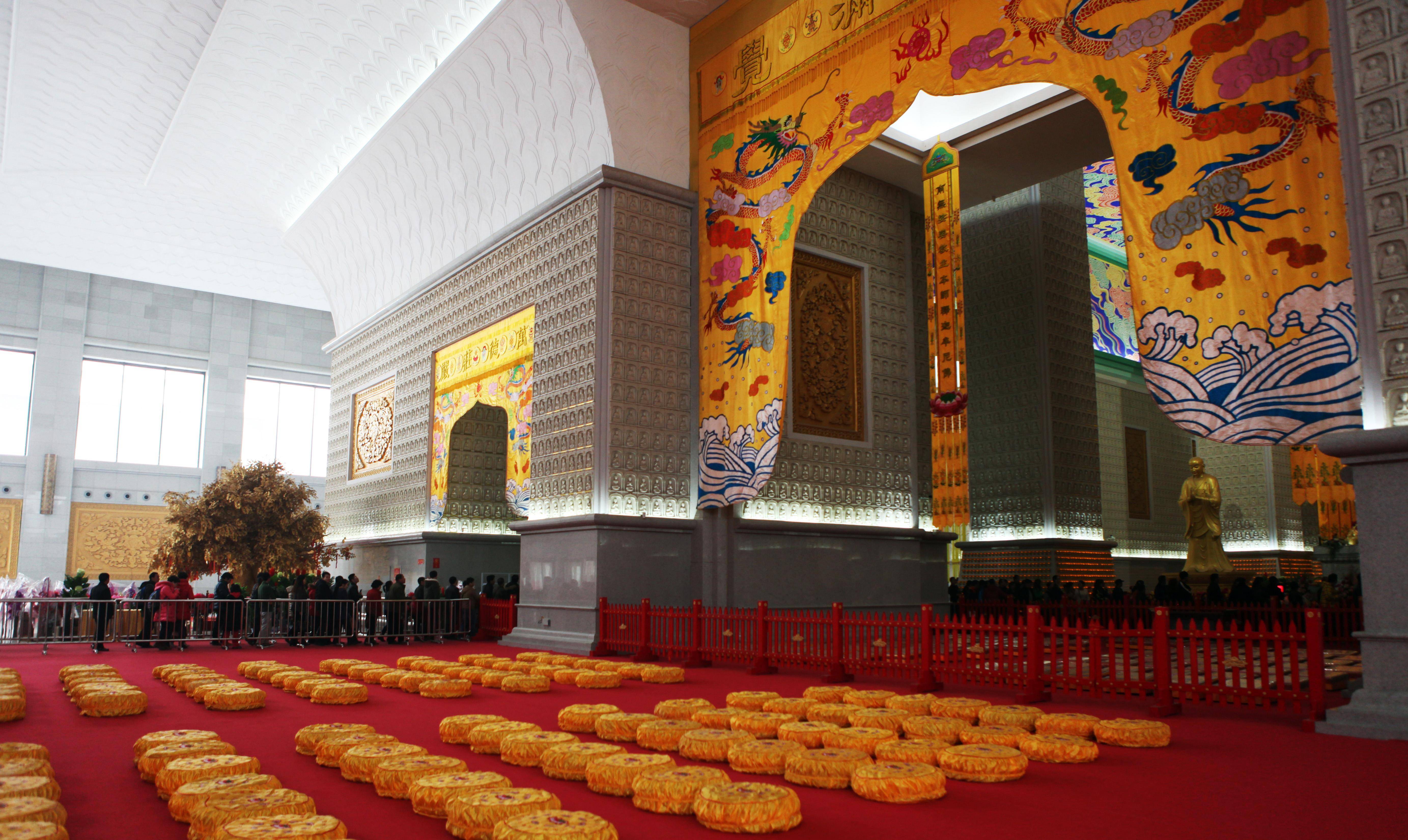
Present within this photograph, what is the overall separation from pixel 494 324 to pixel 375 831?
36.5ft

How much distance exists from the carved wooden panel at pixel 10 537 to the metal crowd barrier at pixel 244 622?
11733 millimetres

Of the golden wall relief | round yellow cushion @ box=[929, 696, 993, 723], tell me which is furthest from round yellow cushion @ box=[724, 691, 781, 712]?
the golden wall relief

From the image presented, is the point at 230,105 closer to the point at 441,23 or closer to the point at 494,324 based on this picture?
the point at 441,23

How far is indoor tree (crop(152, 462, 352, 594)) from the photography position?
1673cm

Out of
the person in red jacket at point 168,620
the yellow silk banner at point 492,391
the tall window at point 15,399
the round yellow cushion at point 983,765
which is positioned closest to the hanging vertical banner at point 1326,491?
the round yellow cushion at point 983,765

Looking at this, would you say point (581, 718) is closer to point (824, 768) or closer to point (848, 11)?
point (824, 768)

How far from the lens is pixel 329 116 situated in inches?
620

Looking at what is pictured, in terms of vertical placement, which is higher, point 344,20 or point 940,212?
point 344,20

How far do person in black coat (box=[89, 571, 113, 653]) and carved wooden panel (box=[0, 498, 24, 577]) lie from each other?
12.4 m

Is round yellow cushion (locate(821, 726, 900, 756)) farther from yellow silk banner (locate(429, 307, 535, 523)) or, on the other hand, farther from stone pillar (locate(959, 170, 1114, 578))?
stone pillar (locate(959, 170, 1114, 578))

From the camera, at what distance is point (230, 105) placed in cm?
1570

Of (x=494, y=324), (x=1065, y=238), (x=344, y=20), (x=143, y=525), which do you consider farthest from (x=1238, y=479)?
(x=143, y=525)

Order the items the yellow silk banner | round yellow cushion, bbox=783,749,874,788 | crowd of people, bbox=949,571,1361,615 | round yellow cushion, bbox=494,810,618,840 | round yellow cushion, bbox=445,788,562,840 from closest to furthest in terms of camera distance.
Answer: round yellow cushion, bbox=494,810,618,840 → round yellow cushion, bbox=445,788,562,840 → round yellow cushion, bbox=783,749,874,788 → crowd of people, bbox=949,571,1361,615 → the yellow silk banner

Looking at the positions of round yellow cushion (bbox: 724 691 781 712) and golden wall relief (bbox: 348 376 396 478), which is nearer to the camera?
round yellow cushion (bbox: 724 691 781 712)
